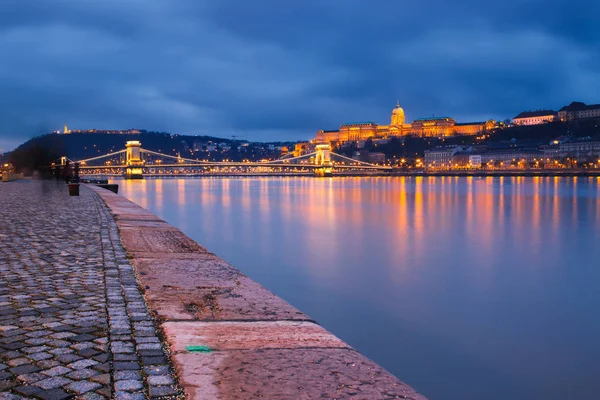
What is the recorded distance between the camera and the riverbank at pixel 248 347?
211 centimetres

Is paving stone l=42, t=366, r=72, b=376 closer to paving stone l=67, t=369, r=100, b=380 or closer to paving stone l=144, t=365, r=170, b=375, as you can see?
paving stone l=67, t=369, r=100, b=380

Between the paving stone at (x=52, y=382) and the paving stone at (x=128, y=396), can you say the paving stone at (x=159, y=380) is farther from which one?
the paving stone at (x=52, y=382)

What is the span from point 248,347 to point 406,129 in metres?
141

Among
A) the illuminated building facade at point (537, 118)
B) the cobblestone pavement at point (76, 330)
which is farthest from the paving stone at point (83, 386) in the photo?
the illuminated building facade at point (537, 118)

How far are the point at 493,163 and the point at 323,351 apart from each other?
99.7 meters

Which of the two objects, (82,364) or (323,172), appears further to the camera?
(323,172)

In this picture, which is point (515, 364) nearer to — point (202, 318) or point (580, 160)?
point (202, 318)

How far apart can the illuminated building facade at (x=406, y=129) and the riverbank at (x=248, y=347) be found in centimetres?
13196

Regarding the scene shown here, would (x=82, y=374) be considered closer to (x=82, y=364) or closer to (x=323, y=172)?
(x=82, y=364)

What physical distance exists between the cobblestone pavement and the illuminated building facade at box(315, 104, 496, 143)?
5183 inches

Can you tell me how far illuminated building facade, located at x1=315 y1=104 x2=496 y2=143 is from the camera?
431 feet

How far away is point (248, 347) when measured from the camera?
2580mm

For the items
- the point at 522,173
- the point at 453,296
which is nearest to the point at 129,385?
the point at 453,296

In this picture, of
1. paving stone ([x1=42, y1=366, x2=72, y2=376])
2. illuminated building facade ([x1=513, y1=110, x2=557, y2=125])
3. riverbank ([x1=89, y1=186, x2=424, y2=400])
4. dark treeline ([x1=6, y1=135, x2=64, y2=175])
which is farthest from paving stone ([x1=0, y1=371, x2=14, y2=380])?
illuminated building facade ([x1=513, y1=110, x2=557, y2=125])
